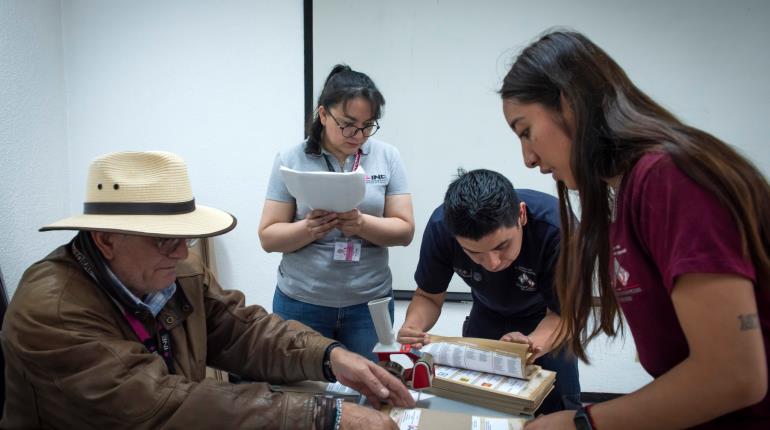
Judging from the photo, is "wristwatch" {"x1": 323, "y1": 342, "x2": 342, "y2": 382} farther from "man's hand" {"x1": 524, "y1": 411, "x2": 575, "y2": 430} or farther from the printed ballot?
"man's hand" {"x1": 524, "y1": 411, "x2": 575, "y2": 430}

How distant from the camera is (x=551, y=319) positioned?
5.35ft

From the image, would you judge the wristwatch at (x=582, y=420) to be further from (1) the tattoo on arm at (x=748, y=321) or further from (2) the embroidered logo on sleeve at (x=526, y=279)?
(2) the embroidered logo on sleeve at (x=526, y=279)

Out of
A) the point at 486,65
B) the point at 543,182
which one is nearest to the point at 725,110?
the point at 543,182

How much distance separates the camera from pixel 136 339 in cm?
120

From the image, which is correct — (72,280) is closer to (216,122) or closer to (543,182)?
(216,122)

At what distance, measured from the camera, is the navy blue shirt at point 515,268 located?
162 cm

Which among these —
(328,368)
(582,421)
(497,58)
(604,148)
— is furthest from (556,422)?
(497,58)

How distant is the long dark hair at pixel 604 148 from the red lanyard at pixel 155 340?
0.96 meters

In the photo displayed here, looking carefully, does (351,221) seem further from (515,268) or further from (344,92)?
(515,268)

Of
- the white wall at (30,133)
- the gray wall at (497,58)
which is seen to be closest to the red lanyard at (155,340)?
the white wall at (30,133)

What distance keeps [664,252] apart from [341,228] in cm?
119

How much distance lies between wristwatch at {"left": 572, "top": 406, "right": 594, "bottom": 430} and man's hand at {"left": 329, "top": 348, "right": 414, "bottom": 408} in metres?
0.45

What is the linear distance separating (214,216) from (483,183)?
754 millimetres

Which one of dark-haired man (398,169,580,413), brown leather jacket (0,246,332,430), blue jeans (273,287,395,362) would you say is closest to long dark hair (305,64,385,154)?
dark-haired man (398,169,580,413)
